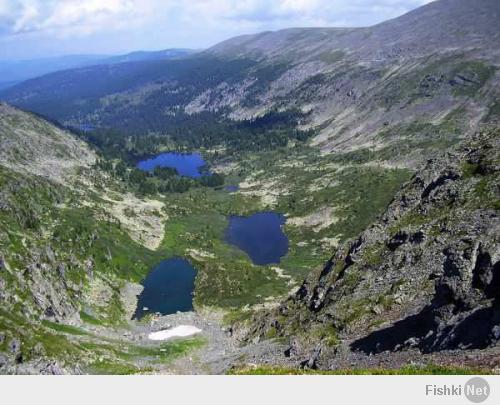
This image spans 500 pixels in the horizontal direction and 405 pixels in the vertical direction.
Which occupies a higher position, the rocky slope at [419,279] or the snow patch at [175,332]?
the rocky slope at [419,279]

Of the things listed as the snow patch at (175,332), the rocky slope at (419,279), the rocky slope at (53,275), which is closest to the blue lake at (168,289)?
the rocky slope at (53,275)

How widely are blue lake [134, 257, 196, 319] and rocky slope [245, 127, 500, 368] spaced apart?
37441 mm

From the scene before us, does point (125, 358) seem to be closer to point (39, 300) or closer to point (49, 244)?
point (39, 300)

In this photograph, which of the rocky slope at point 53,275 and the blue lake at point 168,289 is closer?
the rocky slope at point 53,275

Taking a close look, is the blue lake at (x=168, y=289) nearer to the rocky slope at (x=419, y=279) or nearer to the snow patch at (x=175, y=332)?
the snow patch at (x=175, y=332)

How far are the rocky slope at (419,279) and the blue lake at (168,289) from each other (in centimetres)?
3744

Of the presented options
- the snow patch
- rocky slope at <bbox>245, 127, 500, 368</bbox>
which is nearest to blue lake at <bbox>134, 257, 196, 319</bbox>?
the snow patch

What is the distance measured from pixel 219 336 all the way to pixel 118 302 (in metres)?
36.7

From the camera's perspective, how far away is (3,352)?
86.1 metres

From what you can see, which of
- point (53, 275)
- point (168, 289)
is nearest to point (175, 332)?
point (53, 275)

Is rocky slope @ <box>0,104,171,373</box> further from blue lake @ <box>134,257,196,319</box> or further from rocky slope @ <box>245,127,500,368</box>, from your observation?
rocky slope @ <box>245,127,500,368</box>

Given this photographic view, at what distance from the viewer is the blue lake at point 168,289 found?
496ft

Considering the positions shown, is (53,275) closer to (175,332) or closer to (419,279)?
(175,332)

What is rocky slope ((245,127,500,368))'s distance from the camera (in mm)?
68000
